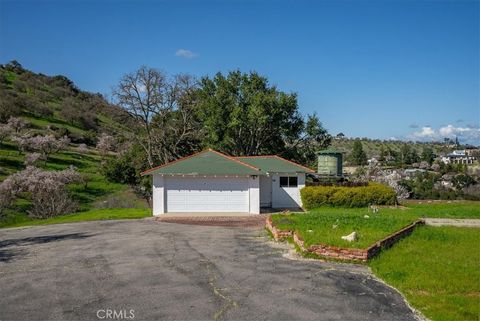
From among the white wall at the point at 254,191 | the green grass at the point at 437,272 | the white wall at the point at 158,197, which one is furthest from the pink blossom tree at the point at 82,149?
the green grass at the point at 437,272

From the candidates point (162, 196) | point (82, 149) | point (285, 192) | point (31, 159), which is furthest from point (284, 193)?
point (82, 149)

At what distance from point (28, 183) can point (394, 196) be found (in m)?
26.6

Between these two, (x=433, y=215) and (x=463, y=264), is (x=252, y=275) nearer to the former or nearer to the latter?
(x=463, y=264)

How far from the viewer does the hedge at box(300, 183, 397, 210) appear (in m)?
27.1

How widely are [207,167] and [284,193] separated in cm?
522

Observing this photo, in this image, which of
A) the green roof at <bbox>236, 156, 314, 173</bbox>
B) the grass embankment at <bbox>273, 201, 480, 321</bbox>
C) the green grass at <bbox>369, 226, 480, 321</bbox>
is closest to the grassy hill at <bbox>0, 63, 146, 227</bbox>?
the green roof at <bbox>236, 156, 314, 173</bbox>

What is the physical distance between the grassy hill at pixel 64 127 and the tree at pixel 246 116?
748 cm

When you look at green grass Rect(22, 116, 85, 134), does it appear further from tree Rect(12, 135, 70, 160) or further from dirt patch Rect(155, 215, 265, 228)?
dirt patch Rect(155, 215, 265, 228)

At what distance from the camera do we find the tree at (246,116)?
37.9m

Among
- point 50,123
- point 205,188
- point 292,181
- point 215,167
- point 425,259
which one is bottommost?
point 425,259

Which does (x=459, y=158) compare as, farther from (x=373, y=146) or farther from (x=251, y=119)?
(x=251, y=119)

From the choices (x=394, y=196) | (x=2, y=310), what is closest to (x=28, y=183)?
(x=394, y=196)

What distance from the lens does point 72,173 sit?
40969 mm

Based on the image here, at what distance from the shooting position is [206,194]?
26328 mm
